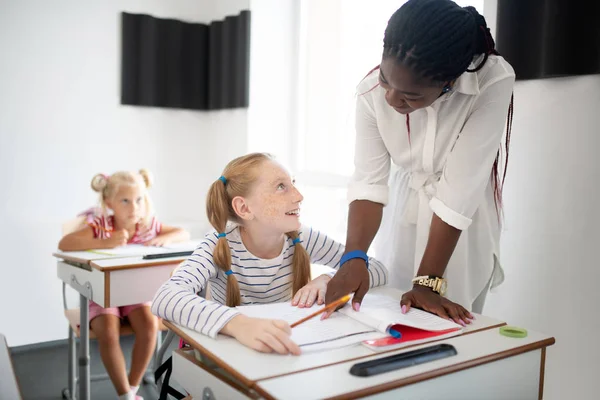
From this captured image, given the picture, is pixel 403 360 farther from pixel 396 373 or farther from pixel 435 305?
pixel 435 305

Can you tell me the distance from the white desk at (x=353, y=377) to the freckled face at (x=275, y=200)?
18.0 inches

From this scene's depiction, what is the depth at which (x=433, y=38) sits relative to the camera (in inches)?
42.4

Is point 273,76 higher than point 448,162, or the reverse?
point 273,76

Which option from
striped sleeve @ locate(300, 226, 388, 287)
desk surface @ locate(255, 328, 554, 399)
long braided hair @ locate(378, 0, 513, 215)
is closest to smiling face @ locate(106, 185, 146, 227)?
striped sleeve @ locate(300, 226, 388, 287)

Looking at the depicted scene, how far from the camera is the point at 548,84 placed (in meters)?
1.76

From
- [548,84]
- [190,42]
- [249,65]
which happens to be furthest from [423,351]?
[190,42]

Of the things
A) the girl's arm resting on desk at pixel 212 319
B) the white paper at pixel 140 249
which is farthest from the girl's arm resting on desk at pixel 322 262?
the white paper at pixel 140 249

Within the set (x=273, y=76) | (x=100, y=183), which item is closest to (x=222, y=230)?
(x=100, y=183)

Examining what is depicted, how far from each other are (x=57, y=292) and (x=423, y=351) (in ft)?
9.74

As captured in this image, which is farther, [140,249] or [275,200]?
[140,249]

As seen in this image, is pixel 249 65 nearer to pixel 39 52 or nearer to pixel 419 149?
pixel 39 52

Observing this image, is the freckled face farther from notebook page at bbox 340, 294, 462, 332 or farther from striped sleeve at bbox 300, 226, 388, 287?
notebook page at bbox 340, 294, 462, 332

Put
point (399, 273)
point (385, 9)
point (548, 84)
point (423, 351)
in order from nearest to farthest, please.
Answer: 1. point (423, 351)
2. point (399, 273)
3. point (548, 84)
4. point (385, 9)

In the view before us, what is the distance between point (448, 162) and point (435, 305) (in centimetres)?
35
